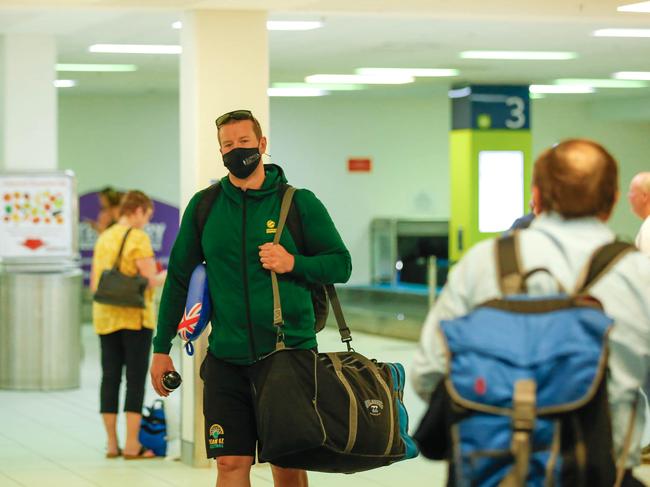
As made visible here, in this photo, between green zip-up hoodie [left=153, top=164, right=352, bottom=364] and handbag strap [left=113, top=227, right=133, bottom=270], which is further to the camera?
handbag strap [left=113, top=227, right=133, bottom=270]

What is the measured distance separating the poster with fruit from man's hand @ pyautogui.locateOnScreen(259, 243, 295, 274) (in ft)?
21.9

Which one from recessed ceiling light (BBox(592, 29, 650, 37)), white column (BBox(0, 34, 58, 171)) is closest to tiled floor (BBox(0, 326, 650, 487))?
white column (BBox(0, 34, 58, 171))

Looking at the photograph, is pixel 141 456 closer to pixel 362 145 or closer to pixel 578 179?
pixel 578 179

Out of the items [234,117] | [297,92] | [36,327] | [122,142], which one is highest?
[297,92]

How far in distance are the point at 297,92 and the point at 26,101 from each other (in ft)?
27.5

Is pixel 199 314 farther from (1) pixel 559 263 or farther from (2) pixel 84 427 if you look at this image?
(2) pixel 84 427

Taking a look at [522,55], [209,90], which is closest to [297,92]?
[522,55]

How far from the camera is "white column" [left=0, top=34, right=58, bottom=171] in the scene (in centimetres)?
1078

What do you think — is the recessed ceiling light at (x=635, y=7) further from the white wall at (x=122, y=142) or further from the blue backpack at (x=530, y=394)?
the white wall at (x=122, y=142)

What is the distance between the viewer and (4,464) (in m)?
7.48

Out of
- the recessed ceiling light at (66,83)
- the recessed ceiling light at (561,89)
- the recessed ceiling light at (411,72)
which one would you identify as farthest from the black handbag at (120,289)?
the recessed ceiling light at (561,89)

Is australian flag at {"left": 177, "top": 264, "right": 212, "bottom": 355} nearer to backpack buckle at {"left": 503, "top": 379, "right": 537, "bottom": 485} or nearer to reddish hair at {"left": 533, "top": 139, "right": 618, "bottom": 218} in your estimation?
reddish hair at {"left": 533, "top": 139, "right": 618, "bottom": 218}

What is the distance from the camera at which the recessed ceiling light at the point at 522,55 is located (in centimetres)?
1319

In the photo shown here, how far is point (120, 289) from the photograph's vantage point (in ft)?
24.8
